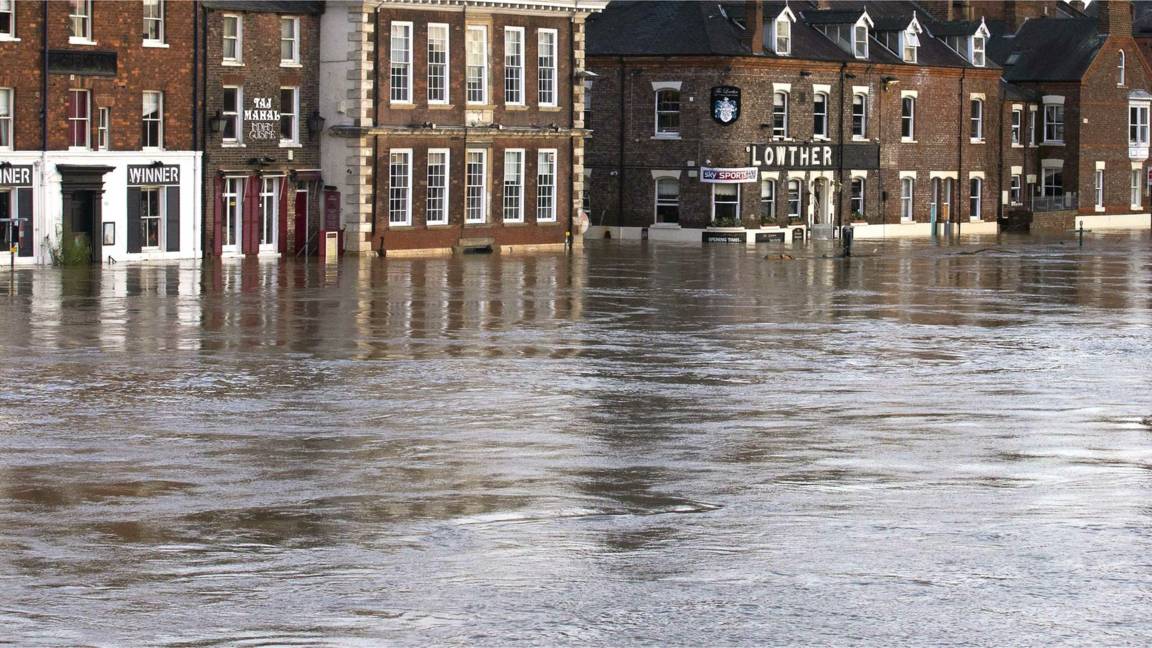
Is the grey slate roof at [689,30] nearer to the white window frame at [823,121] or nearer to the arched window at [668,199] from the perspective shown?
the white window frame at [823,121]

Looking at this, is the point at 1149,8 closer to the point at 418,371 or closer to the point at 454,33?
the point at 454,33

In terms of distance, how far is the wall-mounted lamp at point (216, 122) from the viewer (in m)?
55.9

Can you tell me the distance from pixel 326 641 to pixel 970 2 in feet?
286

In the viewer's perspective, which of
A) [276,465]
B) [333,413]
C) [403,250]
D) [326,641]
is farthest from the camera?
[403,250]

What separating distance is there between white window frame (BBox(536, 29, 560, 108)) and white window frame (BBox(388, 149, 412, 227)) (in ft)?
20.9

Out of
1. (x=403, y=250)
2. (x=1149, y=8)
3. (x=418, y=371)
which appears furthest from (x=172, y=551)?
(x=1149, y=8)

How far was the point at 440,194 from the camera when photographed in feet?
207

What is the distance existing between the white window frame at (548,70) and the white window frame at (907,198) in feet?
68.5

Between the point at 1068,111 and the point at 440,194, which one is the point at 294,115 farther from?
the point at 1068,111

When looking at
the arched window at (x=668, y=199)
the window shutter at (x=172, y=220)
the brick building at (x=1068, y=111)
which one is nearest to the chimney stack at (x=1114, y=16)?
the brick building at (x=1068, y=111)

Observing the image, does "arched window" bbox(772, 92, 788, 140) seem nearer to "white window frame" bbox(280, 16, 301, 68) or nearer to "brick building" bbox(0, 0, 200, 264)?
"white window frame" bbox(280, 16, 301, 68)

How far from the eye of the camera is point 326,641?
12.9m

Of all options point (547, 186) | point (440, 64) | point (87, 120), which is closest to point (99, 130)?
point (87, 120)

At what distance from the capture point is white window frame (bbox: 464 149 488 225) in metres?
64.0
